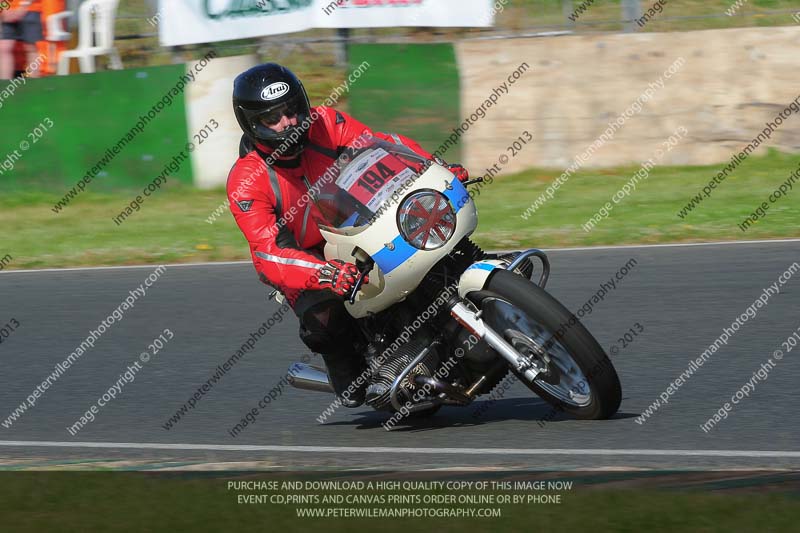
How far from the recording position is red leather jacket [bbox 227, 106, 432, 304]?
5.61m

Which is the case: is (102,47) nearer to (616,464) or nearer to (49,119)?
(49,119)

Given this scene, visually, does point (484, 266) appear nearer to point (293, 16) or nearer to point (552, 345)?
point (552, 345)

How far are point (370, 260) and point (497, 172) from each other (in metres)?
8.72

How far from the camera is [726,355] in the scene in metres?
6.97

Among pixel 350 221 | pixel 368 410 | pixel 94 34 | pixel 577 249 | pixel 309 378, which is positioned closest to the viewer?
pixel 350 221

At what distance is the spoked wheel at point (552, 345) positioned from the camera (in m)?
5.18

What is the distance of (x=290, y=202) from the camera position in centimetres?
587

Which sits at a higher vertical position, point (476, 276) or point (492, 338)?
point (476, 276)

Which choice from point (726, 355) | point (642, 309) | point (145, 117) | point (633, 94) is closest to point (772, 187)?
point (633, 94)

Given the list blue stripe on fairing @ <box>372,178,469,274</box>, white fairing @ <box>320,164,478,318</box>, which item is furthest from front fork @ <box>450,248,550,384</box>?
blue stripe on fairing @ <box>372,178,469,274</box>

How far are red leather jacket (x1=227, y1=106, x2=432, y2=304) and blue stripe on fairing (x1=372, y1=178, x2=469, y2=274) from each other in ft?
0.98

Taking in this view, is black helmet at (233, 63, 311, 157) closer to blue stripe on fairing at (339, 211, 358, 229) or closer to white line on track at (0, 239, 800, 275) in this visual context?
blue stripe on fairing at (339, 211, 358, 229)

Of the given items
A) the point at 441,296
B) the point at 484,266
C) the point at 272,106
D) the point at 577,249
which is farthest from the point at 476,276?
the point at 577,249

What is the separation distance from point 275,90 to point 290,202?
577 millimetres
